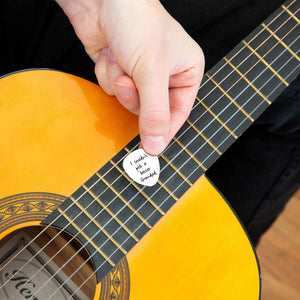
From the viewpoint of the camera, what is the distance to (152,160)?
60cm

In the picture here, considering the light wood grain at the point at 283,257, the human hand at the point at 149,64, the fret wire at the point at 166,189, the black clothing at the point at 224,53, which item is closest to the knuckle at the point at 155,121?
the human hand at the point at 149,64

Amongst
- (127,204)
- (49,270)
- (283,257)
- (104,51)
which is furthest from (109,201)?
(283,257)

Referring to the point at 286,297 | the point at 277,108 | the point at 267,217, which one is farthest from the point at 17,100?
the point at 286,297

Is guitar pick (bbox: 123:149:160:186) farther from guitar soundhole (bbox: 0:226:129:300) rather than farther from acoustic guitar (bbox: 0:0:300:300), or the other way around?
guitar soundhole (bbox: 0:226:129:300)

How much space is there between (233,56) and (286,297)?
1009 mm

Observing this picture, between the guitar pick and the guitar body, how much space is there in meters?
0.03

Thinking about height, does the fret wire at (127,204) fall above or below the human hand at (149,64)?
below

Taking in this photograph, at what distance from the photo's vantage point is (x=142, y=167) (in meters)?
0.58

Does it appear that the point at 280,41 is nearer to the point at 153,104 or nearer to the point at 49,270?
the point at 153,104

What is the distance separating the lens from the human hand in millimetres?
534

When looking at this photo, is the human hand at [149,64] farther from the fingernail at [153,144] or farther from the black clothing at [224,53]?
the black clothing at [224,53]

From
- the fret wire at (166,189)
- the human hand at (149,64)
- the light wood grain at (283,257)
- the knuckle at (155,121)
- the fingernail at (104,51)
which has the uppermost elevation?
the fingernail at (104,51)

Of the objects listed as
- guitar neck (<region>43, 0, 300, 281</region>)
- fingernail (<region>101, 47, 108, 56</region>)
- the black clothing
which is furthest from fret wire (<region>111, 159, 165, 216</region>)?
the black clothing

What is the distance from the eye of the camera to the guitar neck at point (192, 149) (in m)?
0.56
